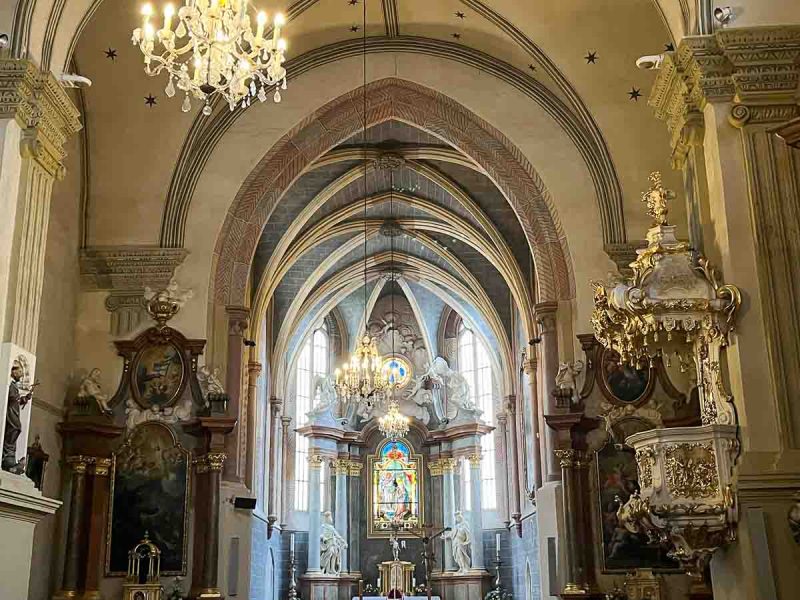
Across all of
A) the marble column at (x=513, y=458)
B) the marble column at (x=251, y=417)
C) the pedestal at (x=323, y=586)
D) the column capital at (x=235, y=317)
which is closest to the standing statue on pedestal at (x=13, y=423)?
the column capital at (x=235, y=317)

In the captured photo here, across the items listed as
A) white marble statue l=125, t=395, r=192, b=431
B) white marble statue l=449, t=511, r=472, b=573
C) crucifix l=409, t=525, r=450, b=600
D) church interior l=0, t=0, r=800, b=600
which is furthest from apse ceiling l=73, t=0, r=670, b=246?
white marble statue l=449, t=511, r=472, b=573

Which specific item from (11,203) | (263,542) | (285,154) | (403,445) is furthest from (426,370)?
(11,203)

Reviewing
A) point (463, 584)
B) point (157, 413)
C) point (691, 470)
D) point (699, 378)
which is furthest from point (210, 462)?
point (463, 584)

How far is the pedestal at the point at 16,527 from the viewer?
25.1 feet

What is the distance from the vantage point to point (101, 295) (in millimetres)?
13516

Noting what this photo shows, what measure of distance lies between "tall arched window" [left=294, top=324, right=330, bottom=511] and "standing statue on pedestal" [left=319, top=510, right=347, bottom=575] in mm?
653

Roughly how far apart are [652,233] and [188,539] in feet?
25.5

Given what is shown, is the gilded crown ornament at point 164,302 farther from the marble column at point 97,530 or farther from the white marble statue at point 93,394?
the marble column at point 97,530

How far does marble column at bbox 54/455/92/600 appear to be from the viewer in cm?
1211

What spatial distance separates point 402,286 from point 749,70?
17.7 metres

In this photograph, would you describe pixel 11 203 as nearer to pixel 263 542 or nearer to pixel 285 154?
pixel 285 154

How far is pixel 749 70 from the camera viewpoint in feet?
25.6

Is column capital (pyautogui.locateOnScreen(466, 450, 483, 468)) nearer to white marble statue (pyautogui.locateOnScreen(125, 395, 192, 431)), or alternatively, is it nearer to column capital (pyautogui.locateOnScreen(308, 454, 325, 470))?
column capital (pyautogui.locateOnScreen(308, 454, 325, 470))

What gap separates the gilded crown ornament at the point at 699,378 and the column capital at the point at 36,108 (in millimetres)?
5143
